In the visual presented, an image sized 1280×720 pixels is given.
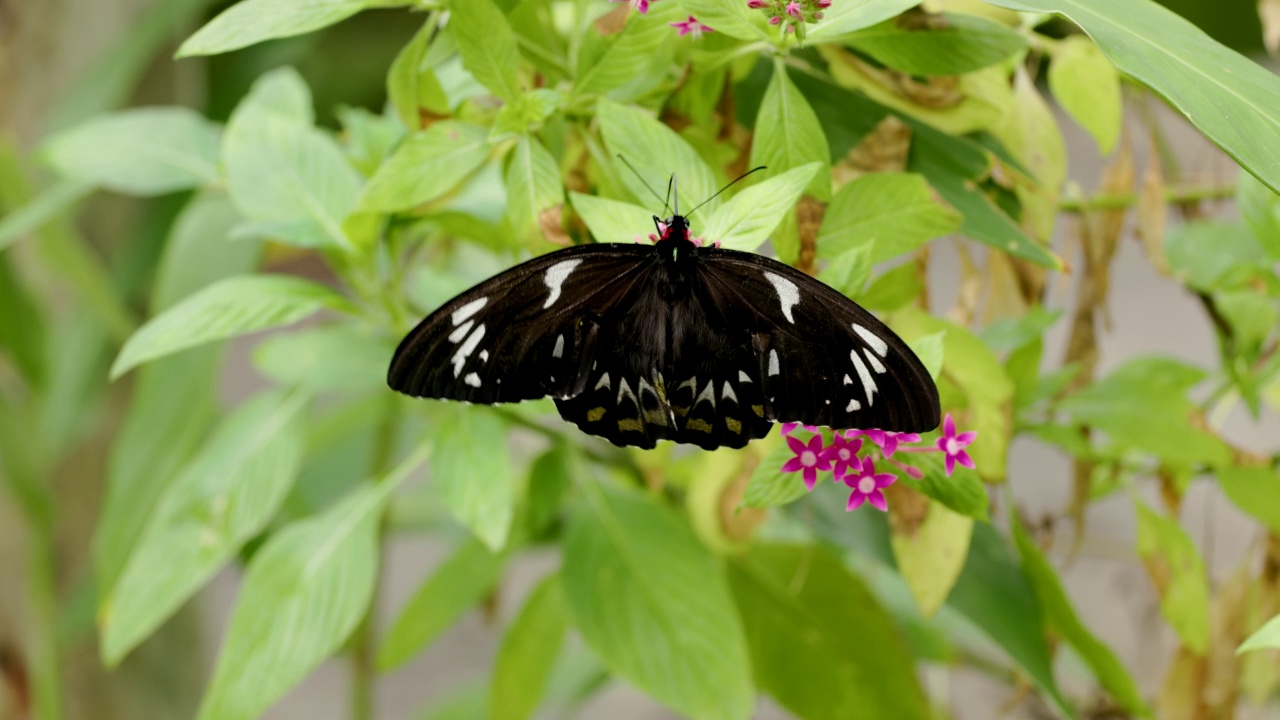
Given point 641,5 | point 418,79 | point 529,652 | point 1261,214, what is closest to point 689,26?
point 641,5

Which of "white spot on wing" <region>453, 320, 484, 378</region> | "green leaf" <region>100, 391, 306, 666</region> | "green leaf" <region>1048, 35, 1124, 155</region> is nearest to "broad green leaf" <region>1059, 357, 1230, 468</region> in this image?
"green leaf" <region>1048, 35, 1124, 155</region>

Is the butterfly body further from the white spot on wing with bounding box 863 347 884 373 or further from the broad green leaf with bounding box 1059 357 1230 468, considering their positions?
the broad green leaf with bounding box 1059 357 1230 468

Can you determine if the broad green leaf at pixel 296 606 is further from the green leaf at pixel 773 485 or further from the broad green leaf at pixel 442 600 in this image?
the green leaf at pixel 773 485

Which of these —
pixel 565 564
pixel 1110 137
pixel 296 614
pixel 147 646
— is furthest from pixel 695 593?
pixel 147 646

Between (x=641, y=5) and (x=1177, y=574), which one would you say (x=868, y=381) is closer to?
(x=641, y=5)

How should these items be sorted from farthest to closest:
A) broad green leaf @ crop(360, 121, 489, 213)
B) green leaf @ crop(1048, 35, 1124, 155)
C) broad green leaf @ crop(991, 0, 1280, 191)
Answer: green leaf @ crop(1048, 35, 1124, 155), broad green leaf @ crop(360, 121, 489, 213), broad green leaf @ crop(991, 0, 1280, 191)

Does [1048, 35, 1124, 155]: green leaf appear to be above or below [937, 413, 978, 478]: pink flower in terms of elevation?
above
